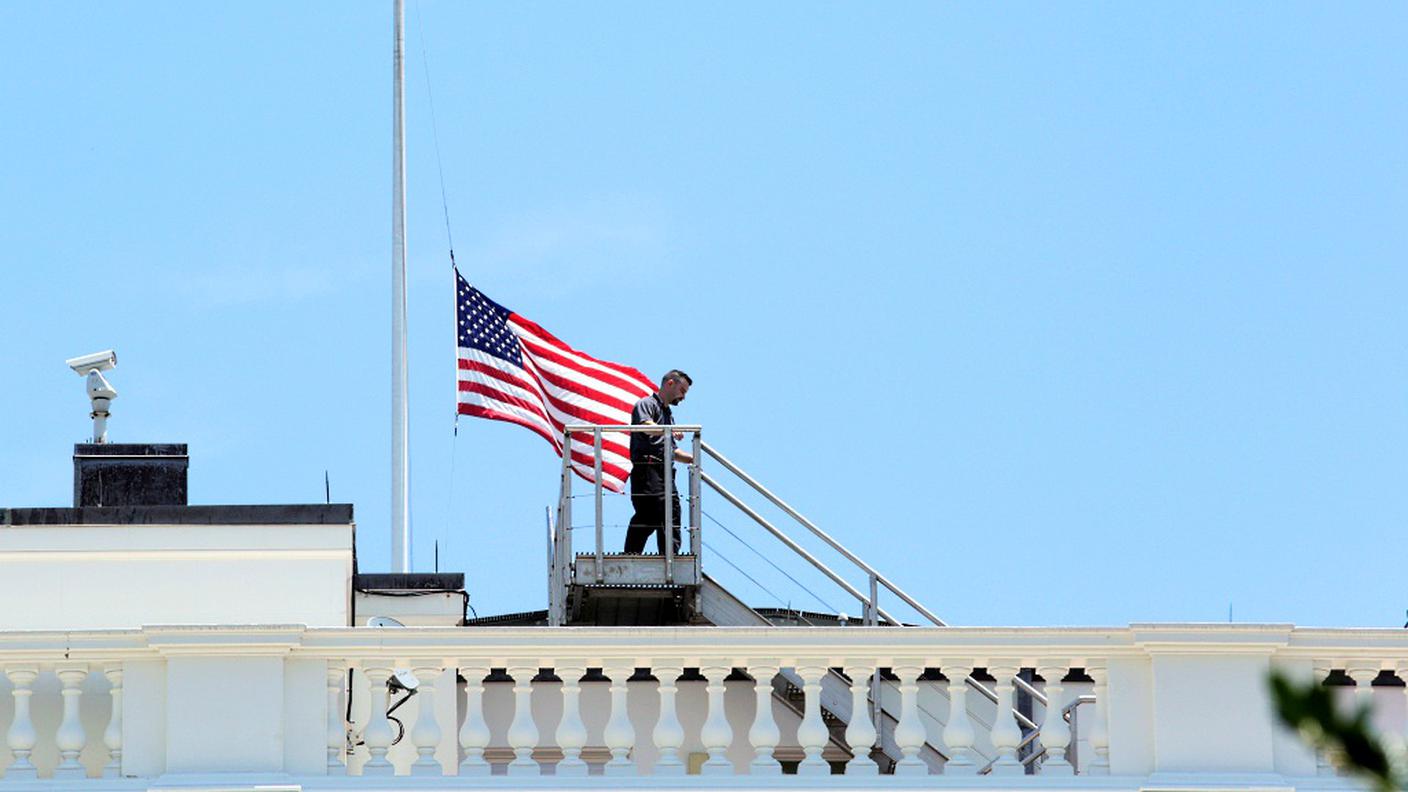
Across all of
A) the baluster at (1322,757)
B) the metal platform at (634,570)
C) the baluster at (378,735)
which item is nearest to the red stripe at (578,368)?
the metal platform at (634,570)

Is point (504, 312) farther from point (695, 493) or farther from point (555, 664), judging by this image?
point (555, 664)

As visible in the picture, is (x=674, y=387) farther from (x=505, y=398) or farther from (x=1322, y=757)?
(x=1322, y=757)

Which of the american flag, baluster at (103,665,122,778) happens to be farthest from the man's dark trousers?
baluster at (103,665,122,778)

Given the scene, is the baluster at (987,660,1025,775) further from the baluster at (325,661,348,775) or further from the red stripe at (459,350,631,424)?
the red stripe at (459,350,631,424)

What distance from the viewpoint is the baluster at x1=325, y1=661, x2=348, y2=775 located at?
365 inches

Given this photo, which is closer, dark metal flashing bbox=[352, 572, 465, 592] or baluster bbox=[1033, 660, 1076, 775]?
baluster bbox=[1033, 660, 1076, 775]

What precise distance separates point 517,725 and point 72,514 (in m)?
4.10

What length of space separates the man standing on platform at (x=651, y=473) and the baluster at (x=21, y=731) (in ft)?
21.9

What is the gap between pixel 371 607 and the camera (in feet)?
45.0

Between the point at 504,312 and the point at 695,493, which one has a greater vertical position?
the point at 504,312

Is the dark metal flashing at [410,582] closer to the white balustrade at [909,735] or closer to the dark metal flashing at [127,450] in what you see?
the dark metal flashing at [127,450]

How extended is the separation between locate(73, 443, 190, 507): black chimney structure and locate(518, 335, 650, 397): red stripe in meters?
4.57

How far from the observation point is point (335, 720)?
9.34 m

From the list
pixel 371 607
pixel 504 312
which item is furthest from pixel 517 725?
pixel 504 312
